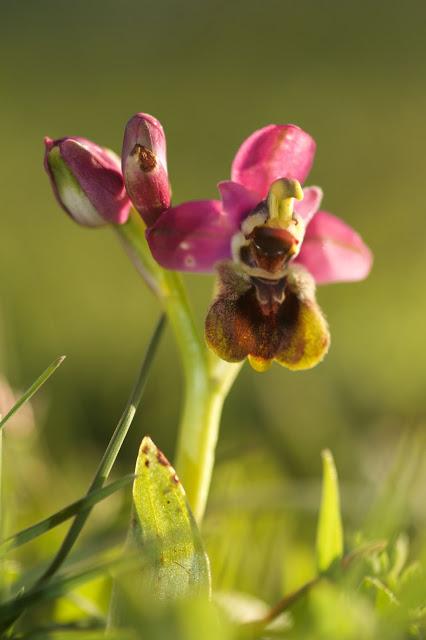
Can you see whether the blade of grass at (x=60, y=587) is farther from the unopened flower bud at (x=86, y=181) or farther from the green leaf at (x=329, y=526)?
the unopened flower bud at (x=86, y=181)

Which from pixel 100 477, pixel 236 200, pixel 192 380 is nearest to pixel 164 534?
pixel 100 477

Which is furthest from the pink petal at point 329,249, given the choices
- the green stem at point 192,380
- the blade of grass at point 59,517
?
the blade of grass at point 59,517

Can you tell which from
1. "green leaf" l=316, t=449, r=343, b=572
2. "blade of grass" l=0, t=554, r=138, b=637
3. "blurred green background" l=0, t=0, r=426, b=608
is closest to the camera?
"blade of grass" l=0, t=554, r=138, b=637

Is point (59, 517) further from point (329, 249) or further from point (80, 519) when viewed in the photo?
point (329, 249)

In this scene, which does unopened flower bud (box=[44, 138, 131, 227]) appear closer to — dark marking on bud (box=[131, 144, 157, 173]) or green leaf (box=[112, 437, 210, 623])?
dark marking on bud (box=[131, 144, 157, 173])

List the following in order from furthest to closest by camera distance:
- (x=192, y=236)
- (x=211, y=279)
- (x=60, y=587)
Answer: (x=211, y=279) < (x=192, y=236) < (x=60, y=587)

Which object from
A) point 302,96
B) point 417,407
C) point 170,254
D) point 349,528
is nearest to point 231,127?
point 302,96

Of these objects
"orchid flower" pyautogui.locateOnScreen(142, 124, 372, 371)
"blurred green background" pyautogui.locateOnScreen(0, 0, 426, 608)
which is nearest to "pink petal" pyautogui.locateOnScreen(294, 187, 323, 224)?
"orchid flower" pyautogui.locateOnScreen(142, 124, 372, 371)
